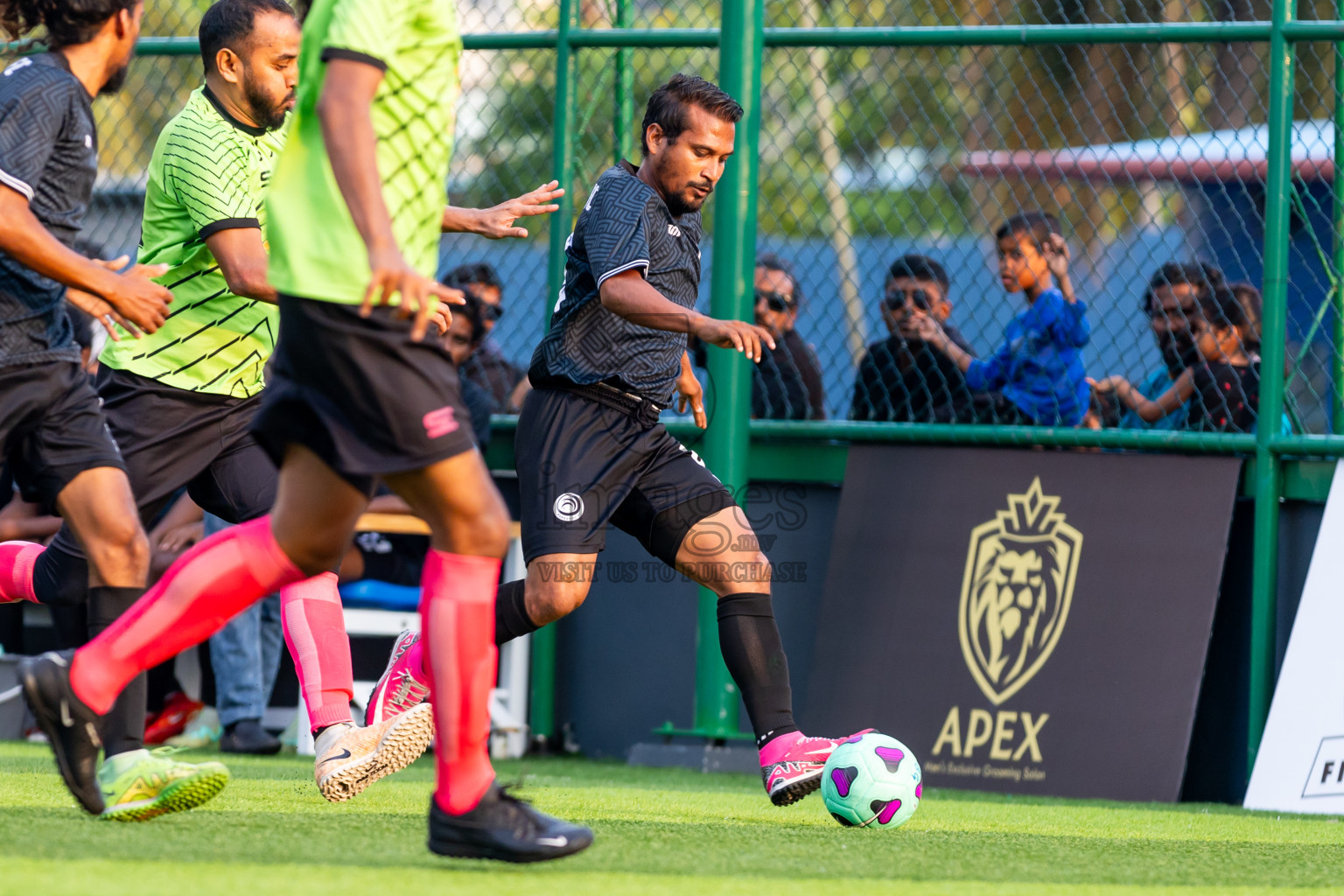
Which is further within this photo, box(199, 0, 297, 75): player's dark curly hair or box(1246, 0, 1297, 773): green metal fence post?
box(1246, 0, 1297, 773): green metal fence post

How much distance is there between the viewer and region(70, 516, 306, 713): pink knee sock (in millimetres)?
3430

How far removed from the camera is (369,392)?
3.15 m

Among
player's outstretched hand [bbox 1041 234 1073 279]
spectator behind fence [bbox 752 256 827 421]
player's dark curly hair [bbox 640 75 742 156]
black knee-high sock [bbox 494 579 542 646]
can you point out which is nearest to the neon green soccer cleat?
black knee-high sock [bbox 494 579 542 646]

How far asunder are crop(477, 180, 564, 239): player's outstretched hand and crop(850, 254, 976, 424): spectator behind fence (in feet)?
8.21

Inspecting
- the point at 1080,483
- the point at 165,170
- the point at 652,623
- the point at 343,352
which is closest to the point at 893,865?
the point at 343,352

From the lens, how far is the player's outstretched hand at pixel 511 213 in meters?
4.61

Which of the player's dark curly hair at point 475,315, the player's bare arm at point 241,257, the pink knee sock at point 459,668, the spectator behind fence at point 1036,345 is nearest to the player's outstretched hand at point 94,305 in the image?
the player's bare arm at point 241,257

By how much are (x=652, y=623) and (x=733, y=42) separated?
96.1 inches

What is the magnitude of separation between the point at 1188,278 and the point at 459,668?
13.9 ft

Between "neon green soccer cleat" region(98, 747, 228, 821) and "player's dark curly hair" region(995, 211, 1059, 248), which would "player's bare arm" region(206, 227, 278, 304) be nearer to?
"neon green soccer cleat" region(98, 747, 228, 821)

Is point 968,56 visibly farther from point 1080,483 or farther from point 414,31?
point 414,31

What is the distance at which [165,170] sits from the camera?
453 centimetres

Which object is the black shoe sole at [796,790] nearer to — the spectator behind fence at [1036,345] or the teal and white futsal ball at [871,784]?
the teal and white futsal ball at [871,784]

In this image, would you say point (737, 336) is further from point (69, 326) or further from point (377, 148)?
point (69, 326)
